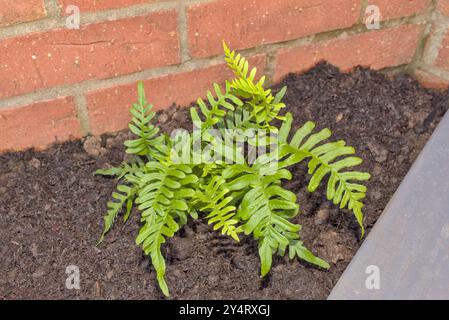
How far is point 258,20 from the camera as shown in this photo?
4.87 feet

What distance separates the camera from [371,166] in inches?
58.2

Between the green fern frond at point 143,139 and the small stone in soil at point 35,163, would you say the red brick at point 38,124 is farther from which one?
the green fern frond at point 143,139

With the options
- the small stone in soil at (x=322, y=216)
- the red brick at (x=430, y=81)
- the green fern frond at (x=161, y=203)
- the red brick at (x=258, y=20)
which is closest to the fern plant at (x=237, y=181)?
the green fern frond at (x=161, y=203)

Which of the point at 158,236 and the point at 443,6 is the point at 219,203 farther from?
the point at 443,6

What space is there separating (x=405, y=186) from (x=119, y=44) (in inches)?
29.5

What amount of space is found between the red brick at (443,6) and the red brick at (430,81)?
7.5 inches

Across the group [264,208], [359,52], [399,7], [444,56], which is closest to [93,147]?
[264,208]

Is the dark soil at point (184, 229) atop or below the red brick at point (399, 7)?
below

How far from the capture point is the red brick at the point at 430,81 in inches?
68.4

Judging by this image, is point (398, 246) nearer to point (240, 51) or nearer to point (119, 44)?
point (240, 51)

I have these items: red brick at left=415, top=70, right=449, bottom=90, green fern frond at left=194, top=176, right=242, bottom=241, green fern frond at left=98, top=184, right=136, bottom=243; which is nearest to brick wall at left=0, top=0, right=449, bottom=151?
red brick at left=415, top=70, right=449, bottom=90

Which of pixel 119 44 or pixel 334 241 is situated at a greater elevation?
pixel 119 44

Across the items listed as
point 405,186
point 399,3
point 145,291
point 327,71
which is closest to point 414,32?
point 399,3

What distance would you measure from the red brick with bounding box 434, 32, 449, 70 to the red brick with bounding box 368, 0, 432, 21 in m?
0.11
